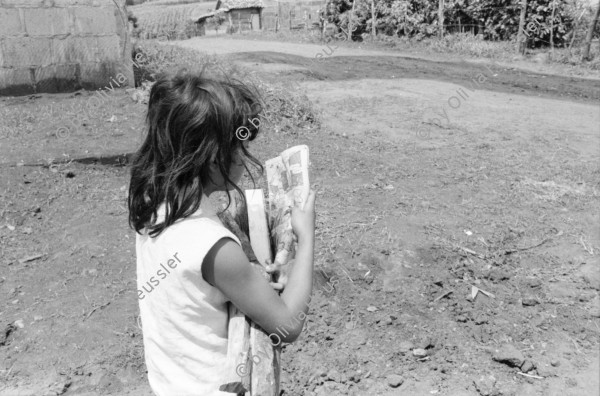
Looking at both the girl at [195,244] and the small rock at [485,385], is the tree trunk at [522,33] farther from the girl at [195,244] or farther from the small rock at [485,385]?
the girl at [195,244]

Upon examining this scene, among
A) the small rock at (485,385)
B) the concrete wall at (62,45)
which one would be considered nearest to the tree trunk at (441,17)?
the concrete wall at (62,45)

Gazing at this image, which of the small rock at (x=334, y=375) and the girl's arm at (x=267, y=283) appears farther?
the small rock at (x=334, y=375)

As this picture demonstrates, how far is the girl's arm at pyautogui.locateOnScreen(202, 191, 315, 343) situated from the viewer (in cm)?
117

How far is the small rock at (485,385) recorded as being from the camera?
2.76 m

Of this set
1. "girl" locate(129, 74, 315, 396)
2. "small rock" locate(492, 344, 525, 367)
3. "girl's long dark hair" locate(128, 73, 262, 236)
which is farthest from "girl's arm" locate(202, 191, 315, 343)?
"small rock" locate(492, 344, 525, 367)

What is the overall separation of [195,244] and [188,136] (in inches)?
9.1

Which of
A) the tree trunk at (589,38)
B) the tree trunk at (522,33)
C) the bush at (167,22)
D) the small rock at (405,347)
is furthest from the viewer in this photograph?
the bush at (167,22)

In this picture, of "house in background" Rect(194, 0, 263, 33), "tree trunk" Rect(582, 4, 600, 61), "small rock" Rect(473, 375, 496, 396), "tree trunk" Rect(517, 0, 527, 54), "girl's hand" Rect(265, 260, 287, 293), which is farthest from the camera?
"house in background" Rect(194, 0, 263, 33)

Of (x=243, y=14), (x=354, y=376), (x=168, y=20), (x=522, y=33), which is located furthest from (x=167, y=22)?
(x=354, y=376)

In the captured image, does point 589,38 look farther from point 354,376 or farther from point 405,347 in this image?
point 354,376

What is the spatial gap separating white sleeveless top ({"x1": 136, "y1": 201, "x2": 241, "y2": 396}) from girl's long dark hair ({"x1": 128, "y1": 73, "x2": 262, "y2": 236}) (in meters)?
0.04

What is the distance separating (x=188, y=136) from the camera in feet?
4.03

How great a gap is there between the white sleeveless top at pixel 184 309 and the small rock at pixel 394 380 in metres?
1.72

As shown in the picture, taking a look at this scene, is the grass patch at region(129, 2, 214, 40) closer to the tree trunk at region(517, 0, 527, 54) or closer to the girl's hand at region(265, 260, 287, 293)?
the tree trunk at region(517, 0, 527, 54)
